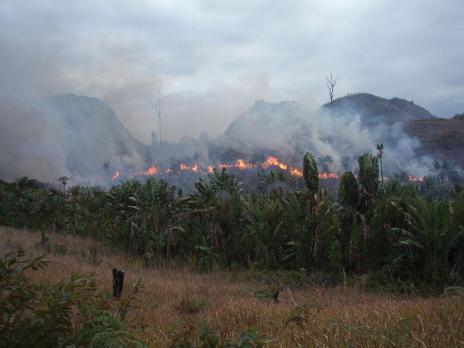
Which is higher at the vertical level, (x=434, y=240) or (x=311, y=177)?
(x=311, y=177)

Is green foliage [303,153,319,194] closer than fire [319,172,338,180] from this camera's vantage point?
Yes

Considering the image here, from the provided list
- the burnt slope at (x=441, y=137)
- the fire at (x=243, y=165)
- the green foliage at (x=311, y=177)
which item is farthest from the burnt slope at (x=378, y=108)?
the green foliage at (x=311, y=177)

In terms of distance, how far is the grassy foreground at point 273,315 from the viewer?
3164 millimetres

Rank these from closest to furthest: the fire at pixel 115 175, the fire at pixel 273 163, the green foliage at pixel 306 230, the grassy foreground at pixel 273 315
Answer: the grassy foreground at pixel 273 315
the green foliage at pixel 306 230
the fire at pixel 273 163
the fire at pixel 115 175

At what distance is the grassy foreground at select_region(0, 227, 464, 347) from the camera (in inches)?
125

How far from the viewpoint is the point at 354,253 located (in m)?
10.4

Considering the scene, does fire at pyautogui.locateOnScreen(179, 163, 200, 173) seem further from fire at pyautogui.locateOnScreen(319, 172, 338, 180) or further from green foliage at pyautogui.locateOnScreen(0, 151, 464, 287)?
green foliage at pyautogui.locateOnScreen(0, 151, 464, 287)

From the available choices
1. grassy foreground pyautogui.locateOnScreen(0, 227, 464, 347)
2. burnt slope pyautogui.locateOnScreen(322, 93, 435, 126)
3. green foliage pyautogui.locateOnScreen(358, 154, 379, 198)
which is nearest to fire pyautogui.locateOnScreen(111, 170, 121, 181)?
burnt slope pyautogui.locateOnScreen(322, 93, 435, 126)

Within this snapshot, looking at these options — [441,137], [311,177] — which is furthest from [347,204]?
[441,137]

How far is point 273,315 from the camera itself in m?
4.76

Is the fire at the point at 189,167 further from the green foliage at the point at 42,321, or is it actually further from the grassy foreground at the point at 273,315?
the green foliage at the point at 42,321

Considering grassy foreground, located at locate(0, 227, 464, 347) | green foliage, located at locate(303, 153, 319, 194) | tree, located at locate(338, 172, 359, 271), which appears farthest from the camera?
green foliage, located at locate(303, 153, 319, 194)

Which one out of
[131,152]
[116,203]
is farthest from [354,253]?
[131,152]

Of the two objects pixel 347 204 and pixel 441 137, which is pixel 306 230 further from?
pixel 441 137
